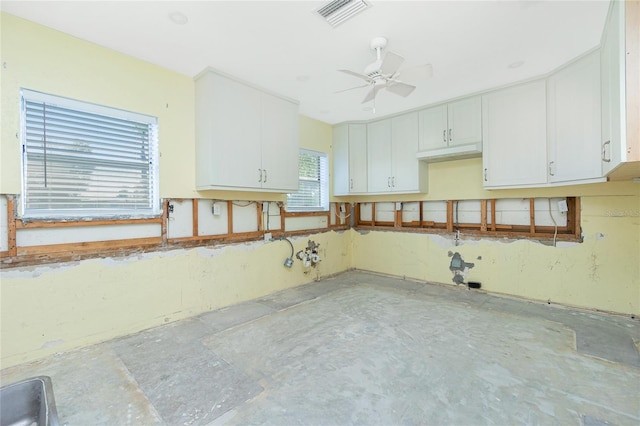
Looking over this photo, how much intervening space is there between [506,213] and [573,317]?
1447 mm

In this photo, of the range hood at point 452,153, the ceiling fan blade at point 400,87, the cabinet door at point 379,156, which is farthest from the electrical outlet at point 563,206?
the ceiling fan blade at point 400,87

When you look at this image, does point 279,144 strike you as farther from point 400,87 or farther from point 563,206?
point 563,206

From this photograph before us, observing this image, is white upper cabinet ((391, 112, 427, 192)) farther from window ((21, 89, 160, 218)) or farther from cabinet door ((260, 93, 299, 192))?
window ((21, 89, 160, 218))

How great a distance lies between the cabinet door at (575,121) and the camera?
2.77 meters

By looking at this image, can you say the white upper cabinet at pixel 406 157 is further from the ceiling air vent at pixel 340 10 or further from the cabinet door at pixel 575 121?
the ceiling air vent at pixel 340 10

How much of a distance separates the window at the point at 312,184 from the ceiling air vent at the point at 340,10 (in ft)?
8.23

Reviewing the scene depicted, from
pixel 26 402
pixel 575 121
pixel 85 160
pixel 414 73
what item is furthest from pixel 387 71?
pixel 26 402

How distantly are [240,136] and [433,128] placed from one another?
2.73 metres

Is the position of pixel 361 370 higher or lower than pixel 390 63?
lower

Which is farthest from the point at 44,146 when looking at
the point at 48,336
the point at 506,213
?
the point at 506,213

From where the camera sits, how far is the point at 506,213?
396 cm

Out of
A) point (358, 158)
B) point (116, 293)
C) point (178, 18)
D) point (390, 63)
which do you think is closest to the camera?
point (178, 18)

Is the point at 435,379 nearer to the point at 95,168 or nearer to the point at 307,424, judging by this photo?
the point at 307,424

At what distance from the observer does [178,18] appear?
86.7 inches
